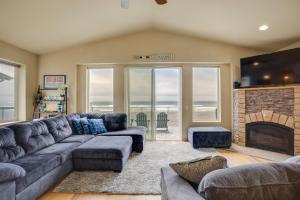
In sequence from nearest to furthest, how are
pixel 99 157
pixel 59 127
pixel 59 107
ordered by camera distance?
pixel 99 157 < pixel 59 127 < pixel 59 107

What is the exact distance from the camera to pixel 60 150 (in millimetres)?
3053

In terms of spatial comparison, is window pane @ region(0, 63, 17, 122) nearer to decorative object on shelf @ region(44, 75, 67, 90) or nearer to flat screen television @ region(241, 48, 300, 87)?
decorative object on shelf @ region(44, 75, 67, 90)

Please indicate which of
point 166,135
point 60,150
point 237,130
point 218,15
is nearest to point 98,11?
point 218,15

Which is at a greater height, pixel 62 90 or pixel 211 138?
pixel 62 90

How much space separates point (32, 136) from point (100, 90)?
2924 millimetres

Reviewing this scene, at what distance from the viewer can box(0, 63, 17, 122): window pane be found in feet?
15.3

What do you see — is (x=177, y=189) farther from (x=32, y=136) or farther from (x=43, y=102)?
(x=43, y=102)

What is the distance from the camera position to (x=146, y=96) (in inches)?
231

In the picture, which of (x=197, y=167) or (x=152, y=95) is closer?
(x=197, y=167)

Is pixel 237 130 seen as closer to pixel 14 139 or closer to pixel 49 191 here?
pixel 49 191

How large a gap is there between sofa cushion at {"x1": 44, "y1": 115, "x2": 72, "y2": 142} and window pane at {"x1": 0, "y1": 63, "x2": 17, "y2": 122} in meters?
1.68

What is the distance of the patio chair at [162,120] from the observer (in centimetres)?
591

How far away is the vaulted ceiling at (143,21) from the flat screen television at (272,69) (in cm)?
48

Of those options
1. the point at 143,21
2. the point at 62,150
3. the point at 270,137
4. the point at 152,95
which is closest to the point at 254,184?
the point at 62,150
